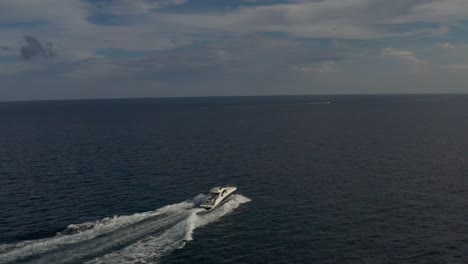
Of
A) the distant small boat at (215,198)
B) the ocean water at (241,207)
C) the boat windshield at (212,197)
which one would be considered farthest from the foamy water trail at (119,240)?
the boat windshield at (212,197)

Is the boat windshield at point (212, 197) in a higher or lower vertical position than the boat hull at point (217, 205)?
higher

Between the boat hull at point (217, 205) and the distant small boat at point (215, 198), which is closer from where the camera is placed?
the boat hull at point (217, 205)

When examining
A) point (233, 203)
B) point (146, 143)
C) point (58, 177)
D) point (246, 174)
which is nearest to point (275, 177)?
point (246, 174)

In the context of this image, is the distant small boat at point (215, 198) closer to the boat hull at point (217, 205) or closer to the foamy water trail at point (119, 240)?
the boat hull at point (217, 205)

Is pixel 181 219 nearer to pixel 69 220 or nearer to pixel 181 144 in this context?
pixel 69 220

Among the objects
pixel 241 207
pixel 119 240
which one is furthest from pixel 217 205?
pixel 119 240

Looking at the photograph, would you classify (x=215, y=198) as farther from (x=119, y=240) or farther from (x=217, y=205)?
(x=119, y=240)
